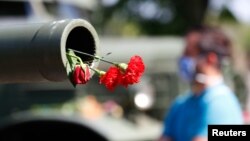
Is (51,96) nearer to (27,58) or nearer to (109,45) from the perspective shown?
(109,45)

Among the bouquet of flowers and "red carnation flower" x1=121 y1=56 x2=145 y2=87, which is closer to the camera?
the bouquet of flowers

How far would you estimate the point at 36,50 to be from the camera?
4.60ft

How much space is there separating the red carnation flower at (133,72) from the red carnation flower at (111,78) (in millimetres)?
18

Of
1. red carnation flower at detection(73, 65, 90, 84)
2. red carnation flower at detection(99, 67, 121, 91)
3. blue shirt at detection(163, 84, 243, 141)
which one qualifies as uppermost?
blue shirt at detection(163, 84, 243, 141)

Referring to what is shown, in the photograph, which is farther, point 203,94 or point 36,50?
point 203,94

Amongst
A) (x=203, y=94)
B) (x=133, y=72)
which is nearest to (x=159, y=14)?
(x=203, y=94)

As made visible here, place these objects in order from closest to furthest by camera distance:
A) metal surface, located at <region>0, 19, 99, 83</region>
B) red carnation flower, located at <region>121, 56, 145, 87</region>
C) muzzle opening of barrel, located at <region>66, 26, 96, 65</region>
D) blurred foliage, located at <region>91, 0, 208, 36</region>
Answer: metal surface, located at <region>0, 19, 99, 83</region>, muzzle opening of barrel, located at <region>66, 26, 96, 65</region>, red carnation flower, located at <region>121, 56, 145, 87</region>, blurred foliage, located at <region>91, 0, 208, 36</region>

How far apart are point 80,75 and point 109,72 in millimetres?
120

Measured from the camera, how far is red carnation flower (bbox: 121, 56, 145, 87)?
1.63 metres

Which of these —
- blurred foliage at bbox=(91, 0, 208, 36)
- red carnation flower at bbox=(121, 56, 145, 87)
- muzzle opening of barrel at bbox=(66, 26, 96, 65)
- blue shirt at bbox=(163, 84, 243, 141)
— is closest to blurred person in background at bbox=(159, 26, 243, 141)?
blue shirt at bbox=(163, 84, 243, 141)

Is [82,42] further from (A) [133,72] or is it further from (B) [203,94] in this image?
(B) [203,94]

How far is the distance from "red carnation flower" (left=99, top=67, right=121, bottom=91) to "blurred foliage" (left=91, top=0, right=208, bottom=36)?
55.0ft

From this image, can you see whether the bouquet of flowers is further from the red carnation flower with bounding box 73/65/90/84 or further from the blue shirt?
the blue shirt

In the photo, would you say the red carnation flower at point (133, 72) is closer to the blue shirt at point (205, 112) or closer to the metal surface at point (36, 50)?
the metal surface at point (36, 50)
